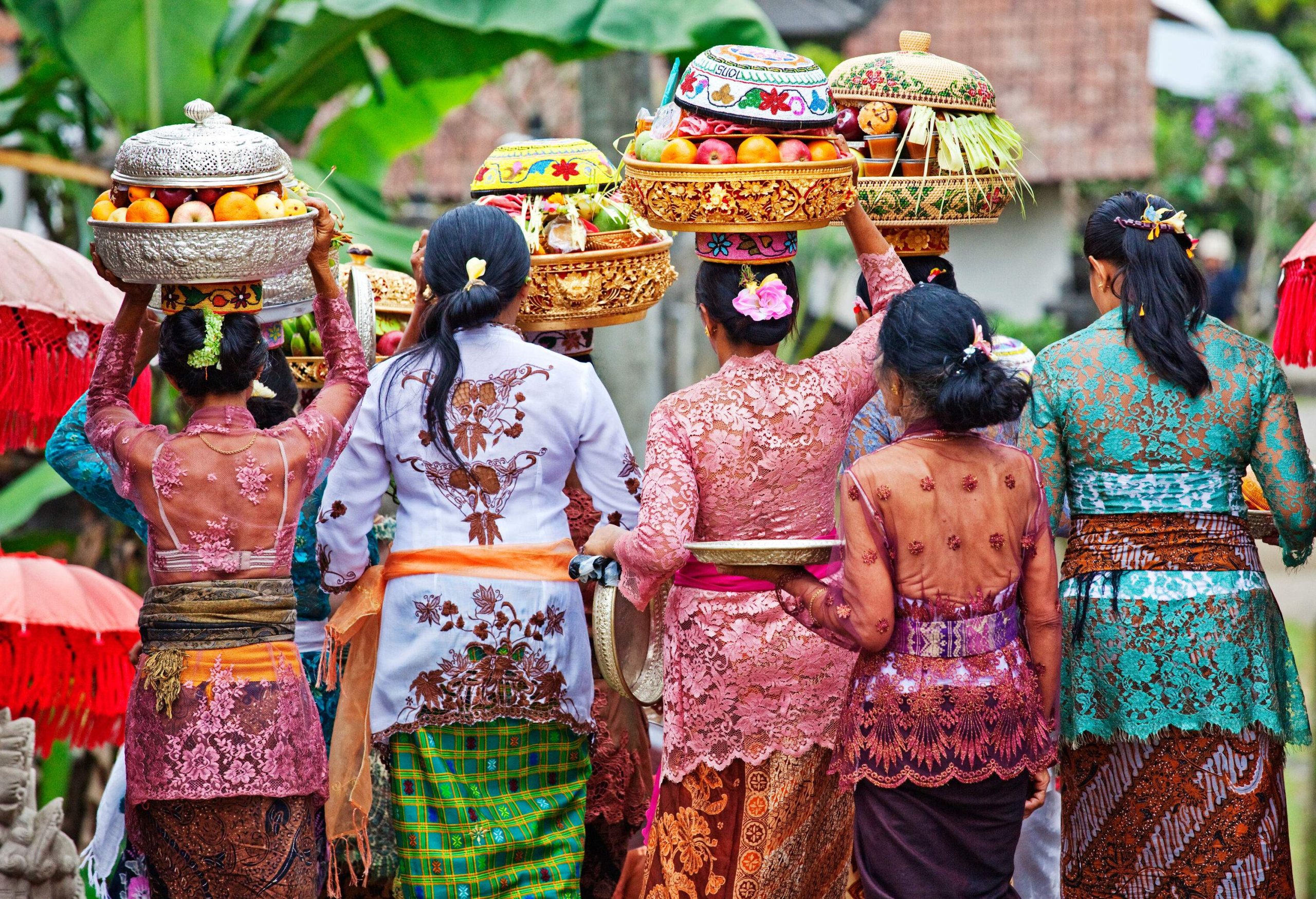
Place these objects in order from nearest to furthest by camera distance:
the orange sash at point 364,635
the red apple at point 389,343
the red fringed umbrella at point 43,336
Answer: the orange sash at point 364,635 → the red fringed umbrella at point 43,336 → the red apple at point 389,343

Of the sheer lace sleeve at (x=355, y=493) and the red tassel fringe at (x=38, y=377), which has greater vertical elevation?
the red tassel fringe at (x=38, y=377)

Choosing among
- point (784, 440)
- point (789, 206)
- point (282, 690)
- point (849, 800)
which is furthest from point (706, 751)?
point (789, 206)

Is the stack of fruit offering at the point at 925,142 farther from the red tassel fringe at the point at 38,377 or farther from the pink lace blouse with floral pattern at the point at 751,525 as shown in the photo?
the red tassel fringe at the point at 38,377

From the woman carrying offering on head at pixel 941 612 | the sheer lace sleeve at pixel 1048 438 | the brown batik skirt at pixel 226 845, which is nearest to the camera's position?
the woman carrying offering on head at pixel 941 612

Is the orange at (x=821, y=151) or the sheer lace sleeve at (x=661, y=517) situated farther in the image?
the orange at (x=821, y=151)

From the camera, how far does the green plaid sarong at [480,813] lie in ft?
11.8

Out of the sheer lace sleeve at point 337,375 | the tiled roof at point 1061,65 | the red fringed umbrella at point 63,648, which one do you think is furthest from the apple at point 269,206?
the tiled roof at point 1061,65

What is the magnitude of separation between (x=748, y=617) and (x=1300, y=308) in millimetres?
1625

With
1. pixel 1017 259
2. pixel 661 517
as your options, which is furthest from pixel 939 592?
pixel 1017 259

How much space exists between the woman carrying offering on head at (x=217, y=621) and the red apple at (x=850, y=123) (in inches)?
66.9

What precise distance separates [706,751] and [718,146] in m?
1.38

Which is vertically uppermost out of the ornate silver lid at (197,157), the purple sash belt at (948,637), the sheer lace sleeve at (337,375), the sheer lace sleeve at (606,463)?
the ornate silver lid at (197,157)

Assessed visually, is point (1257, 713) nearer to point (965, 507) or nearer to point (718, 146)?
point (965, 507)

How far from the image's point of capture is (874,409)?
4.15 metres
